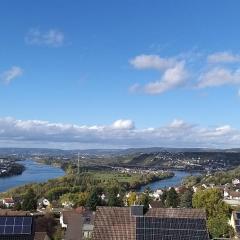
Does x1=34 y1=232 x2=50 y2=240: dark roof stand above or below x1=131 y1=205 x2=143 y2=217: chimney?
below

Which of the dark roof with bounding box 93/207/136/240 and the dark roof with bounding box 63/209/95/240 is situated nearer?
the dark roof with bounding box 93/207/136/240

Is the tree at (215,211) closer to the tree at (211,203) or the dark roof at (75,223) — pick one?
the tree at (211,203)

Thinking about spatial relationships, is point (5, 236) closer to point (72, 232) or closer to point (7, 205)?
point (72, 232)

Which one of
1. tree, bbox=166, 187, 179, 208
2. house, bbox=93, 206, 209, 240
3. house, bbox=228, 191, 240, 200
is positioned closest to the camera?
house, bbox=93, 206, 209, 240

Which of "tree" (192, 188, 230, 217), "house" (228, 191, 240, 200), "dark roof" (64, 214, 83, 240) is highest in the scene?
"tree" (192, 188, 230, 217)

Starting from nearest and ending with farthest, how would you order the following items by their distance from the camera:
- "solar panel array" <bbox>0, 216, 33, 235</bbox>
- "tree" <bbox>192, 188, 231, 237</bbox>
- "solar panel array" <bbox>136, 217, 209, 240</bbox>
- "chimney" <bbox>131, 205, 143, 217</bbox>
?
"solar panel array" <bbox>0, 216, 33, 235</bbox>
"solar panel array" <bbox>136, 217, 209, 240</bbox>
"chimney" <bbox>131, 205, 143, 217</bbox>
"tree" <bbox>192, 188, 231, 237</bbox>

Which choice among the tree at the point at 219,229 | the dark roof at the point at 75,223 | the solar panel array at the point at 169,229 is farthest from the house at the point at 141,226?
the tree at the point at 219,229

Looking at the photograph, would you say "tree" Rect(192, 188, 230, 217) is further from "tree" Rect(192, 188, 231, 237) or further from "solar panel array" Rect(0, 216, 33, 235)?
"solar panel array" Rect(0, 216, 33, 235)

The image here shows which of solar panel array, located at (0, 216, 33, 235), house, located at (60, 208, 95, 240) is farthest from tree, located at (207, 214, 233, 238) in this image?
solar panel array, located at (0, 216, 33, 235)
